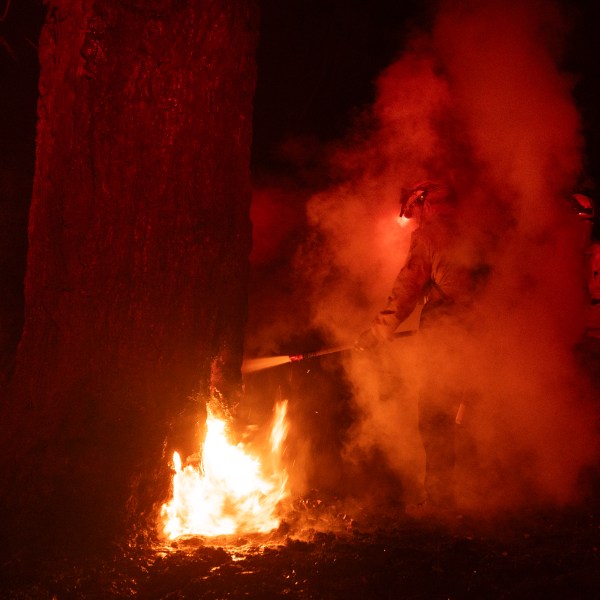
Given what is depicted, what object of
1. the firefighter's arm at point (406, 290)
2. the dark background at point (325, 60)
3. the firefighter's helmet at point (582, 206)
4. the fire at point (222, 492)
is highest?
the dark background at point (325, 60)

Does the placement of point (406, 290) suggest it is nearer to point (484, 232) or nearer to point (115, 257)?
point (484, 232)

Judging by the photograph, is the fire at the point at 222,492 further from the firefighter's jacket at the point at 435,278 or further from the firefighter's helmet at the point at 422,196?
the firefighter's helmet at the point at 422,196

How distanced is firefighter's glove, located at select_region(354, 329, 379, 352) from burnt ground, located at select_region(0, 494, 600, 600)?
4.81ft

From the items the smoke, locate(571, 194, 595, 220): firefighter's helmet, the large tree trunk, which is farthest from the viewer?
locate(571, 194, 595, 220): firefighter's helmet

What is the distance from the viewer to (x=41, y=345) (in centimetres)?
388

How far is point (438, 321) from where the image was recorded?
5086 mm

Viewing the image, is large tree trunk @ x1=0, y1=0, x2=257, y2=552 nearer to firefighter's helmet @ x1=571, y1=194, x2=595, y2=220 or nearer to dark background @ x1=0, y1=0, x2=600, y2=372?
dark background @ x1=0, y1=0, x2=600, y2=372

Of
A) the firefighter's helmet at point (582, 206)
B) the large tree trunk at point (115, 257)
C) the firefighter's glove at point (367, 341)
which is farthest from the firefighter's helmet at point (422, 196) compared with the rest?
the large tree trunk at point (115, 257)

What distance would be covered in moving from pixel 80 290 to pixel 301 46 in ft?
13.1

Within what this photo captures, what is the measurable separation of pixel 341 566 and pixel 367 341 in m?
1.96

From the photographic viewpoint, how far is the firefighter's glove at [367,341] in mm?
5145

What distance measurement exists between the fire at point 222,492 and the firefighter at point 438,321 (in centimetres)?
133

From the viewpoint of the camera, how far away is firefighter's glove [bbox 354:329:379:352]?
16.9 feet

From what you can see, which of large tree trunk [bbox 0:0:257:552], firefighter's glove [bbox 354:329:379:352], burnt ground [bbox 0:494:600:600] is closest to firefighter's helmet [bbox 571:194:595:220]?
firefighter's glove [bbox 354:329:379:352]
